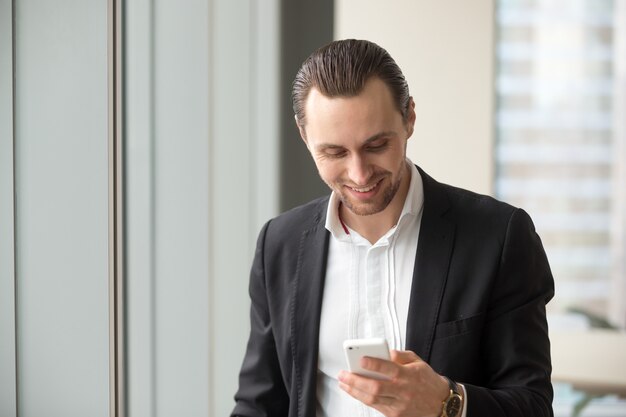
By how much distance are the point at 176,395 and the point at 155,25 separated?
1065mm

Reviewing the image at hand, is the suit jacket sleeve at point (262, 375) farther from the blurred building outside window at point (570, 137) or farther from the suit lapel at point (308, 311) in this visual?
the blurred building outside window at point (570, 137)

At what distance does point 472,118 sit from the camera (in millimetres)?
2715

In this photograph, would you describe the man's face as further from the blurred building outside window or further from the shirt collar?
the blurred building outside window

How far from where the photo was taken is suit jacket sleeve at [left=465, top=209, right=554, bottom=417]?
1.46 m

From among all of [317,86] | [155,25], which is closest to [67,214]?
[155,25]

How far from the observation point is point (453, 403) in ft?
4.48

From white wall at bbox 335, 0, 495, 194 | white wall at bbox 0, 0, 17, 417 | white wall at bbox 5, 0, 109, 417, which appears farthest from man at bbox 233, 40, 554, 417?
white wall at bbox 335, 0, 495, 194

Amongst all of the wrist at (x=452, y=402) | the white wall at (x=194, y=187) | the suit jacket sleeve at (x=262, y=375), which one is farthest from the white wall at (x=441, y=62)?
the wrist at (x=452, y=402)

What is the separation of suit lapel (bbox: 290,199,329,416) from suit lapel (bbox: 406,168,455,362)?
21 centimetres

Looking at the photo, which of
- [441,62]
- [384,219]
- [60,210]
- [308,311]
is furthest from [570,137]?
[60,210]

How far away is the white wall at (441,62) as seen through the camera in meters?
2.68

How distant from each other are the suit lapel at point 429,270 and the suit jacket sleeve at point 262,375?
0.36 m

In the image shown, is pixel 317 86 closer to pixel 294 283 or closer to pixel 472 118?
pixel 294 283

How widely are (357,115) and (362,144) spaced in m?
0.06
